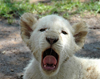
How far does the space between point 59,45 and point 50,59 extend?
28 cm

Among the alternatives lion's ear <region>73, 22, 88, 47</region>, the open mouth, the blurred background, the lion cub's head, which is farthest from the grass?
the open mouth

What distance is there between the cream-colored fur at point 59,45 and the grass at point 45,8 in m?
5.13

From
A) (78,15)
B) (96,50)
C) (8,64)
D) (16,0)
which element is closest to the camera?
(8,64)

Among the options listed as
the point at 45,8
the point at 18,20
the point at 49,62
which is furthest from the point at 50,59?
the point at 45,8

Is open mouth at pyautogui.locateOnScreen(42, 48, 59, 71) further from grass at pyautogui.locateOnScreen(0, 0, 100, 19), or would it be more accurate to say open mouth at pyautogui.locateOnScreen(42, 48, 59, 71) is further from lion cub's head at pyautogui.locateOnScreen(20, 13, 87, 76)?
grass at pyautogui.locateOnScreen(0, 0, 100, 19)

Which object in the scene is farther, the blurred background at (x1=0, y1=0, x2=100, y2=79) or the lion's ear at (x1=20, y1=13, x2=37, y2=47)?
the blurred background at (x1=0, y1=0, x2=100, y2=79)

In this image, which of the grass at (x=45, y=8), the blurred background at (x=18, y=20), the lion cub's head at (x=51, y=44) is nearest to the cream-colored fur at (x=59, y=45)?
the lion cub's head at (x=51, y=44)

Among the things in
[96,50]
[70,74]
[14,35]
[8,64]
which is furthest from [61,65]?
[14,35]

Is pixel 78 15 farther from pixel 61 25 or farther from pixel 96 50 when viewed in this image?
pixel 61 25

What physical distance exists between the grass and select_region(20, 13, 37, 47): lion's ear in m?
5.09

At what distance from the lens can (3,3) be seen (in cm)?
1029

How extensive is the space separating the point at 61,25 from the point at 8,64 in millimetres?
2627

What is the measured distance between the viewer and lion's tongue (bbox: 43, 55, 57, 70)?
3.49m

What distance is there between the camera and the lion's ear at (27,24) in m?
4.18
